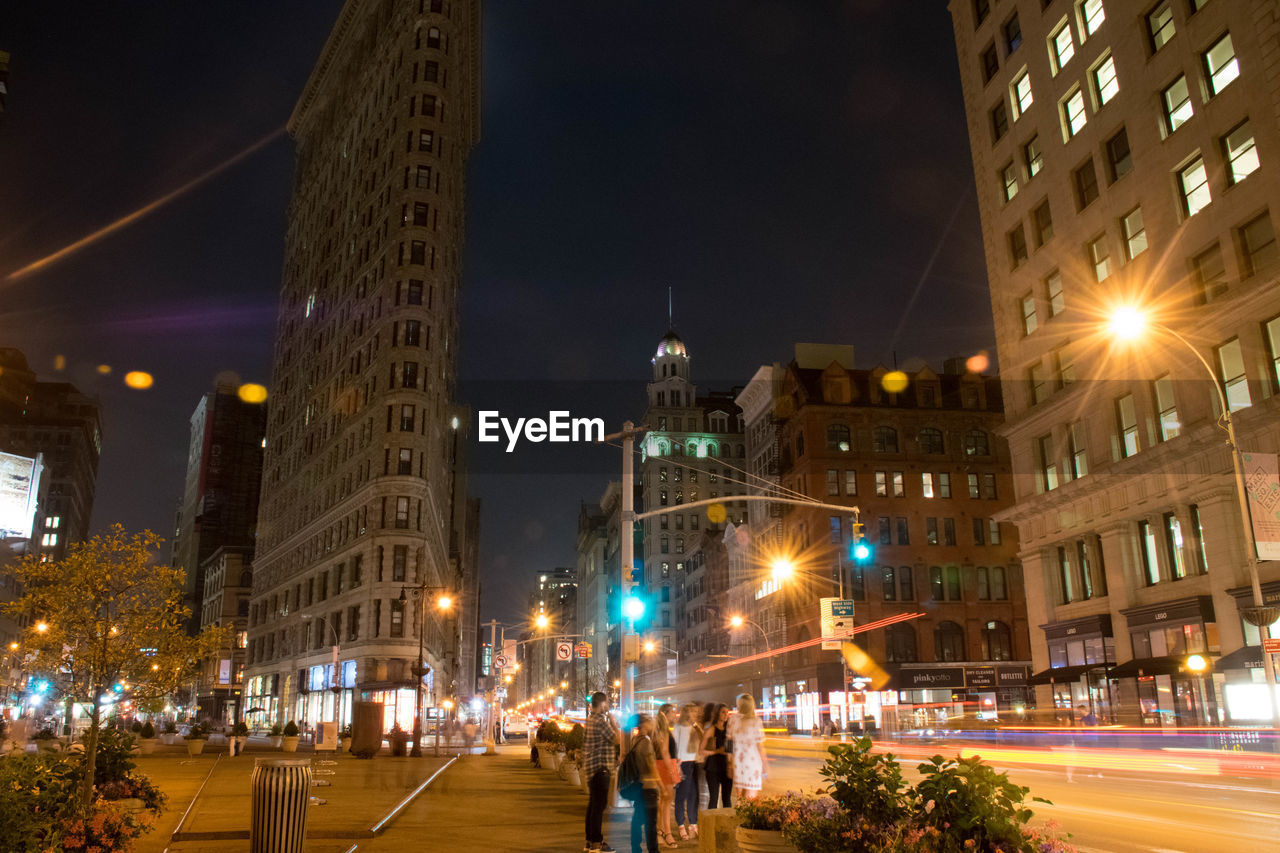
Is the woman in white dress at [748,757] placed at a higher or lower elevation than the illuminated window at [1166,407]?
lower

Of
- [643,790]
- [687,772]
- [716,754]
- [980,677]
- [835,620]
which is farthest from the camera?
[980,677]

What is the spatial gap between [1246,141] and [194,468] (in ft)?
647

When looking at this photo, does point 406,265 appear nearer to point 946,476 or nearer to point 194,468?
point 946,476

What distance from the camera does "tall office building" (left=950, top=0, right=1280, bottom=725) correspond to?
101ft

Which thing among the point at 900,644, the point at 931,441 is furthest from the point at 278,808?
the point at 931,441

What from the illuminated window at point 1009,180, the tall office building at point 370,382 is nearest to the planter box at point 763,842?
the illuminated window at point 1009,180

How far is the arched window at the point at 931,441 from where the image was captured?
2945 inches

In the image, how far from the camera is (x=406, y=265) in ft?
246

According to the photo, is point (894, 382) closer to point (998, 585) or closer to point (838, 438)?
point (838, 438)

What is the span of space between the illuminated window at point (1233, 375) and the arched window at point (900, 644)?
133 feet

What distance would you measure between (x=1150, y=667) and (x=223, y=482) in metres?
166

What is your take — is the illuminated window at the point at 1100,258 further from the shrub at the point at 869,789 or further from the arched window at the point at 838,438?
the arched window at the point at 838,438

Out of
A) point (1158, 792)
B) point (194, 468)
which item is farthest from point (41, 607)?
point (194, 468)

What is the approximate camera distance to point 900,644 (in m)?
69.6
